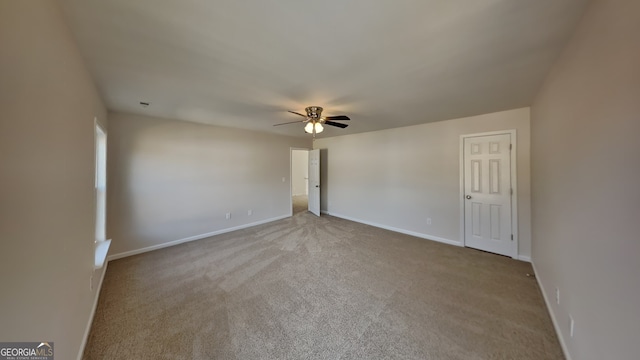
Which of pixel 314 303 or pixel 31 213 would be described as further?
pixel 314 303

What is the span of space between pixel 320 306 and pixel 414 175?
319 centimetres

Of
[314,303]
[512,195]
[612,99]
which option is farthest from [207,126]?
[512,195]

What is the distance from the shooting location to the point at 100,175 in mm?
2881

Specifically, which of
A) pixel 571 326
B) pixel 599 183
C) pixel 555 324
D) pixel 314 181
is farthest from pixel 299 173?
pixel 599 183

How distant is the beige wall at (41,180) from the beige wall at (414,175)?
15.0 feet

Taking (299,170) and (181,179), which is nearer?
(181,179)

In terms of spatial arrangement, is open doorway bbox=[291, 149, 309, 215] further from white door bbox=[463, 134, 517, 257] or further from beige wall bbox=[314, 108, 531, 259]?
white door bbox=[463, 134, 517, 257]

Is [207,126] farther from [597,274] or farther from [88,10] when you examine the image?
[597,274]

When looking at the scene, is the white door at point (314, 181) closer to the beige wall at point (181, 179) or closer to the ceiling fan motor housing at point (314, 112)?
the beige wall at point (181, 179)

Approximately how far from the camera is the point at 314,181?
6.03 m

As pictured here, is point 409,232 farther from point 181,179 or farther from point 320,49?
point 181,179

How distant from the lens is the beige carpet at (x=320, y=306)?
162 centimetres

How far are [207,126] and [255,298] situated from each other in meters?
3.39

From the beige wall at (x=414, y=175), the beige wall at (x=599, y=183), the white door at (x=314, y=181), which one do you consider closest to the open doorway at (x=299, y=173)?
the white door at (x=314, y=181)
